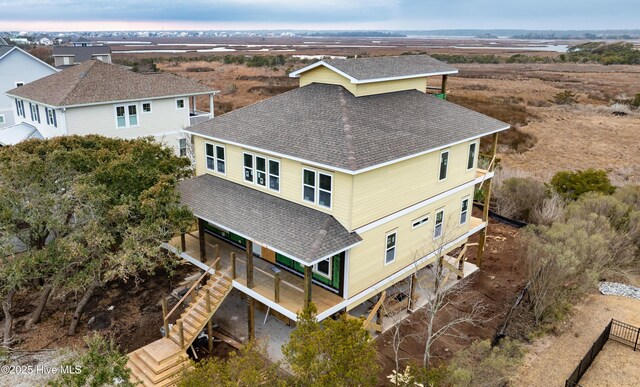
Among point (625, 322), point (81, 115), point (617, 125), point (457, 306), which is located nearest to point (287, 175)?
point (457, 306)

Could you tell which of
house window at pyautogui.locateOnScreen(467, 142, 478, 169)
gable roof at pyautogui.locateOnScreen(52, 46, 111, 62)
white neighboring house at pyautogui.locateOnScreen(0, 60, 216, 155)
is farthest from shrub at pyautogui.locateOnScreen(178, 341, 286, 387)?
gable roof at pyautogui.locateOnScreen(52, 46, 111, 62)

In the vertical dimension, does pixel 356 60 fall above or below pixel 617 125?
above

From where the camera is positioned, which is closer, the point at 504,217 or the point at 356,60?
the point at 356,60

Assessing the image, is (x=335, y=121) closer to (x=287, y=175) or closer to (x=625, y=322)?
(x=287, y=175)

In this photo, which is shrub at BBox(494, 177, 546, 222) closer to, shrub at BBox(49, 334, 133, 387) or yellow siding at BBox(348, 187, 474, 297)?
yellow siding at BBox(348, 187, 474, 297)

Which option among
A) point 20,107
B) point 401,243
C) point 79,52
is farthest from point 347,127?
point 79,52

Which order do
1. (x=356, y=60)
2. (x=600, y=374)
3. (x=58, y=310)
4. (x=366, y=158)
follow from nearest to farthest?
1. (x=366, y=158)
2. (x=600, y=374)
3. (x=58, y=310)
4. (x=356, y=60)

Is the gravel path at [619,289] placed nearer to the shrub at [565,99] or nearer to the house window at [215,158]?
the house window at [215,158]
